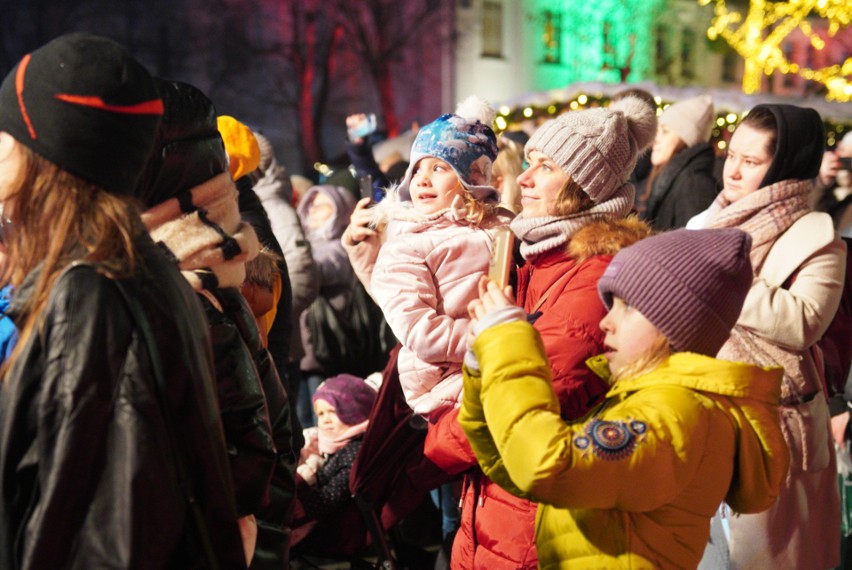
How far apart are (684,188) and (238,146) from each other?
10.3 feet

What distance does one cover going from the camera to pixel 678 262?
7.98 ft

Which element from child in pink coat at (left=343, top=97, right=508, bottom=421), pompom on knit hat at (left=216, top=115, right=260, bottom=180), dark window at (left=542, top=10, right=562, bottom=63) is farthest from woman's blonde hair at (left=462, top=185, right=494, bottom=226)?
dark window at (left=542, top=10, right=562, bottom=63)

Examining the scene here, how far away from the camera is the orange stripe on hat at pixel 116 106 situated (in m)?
1.89

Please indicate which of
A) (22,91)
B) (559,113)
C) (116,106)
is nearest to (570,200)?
(116,106)

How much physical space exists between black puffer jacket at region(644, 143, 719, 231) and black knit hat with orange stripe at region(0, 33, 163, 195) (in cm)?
435

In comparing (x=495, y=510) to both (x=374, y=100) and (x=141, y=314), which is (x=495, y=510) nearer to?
(x=141, y=314)

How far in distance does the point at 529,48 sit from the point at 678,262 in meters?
32.7

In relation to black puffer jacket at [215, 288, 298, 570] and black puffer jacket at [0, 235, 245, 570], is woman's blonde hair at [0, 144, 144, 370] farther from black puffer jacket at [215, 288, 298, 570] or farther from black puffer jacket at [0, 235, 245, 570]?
black puffer jacket at [215, 288, 298, 570]

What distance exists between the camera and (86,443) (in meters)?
1.80

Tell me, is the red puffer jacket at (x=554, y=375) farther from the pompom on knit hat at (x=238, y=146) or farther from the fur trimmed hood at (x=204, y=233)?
the pompom on knit hat at (x=238, y=146)

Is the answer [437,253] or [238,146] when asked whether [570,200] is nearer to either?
[437,253]

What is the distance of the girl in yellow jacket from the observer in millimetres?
2221

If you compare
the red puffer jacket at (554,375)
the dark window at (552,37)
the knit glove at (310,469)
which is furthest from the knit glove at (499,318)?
the dark window at (552,37)

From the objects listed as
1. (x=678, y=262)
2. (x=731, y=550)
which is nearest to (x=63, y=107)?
(x=678, y=262)
